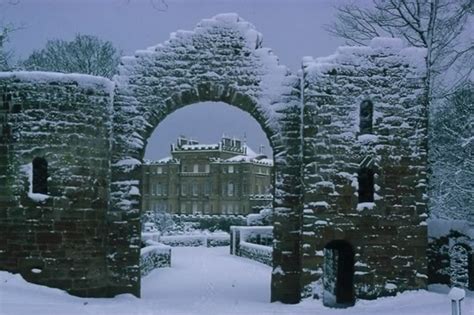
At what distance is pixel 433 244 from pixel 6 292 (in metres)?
10.5

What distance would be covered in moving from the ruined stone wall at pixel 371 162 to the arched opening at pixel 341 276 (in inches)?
31.9

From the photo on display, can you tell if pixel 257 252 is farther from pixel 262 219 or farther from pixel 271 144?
pixel 271 144

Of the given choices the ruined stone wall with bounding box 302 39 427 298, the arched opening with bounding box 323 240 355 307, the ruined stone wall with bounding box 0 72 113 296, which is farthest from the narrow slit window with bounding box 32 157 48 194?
the arched opening with bounding box 323 240 355 307

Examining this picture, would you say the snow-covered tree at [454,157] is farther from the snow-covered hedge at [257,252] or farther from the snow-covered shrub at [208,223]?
the snow-covered shrub at [208,223]

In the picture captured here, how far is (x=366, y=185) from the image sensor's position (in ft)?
44.4

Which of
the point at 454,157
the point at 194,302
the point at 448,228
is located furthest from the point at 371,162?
the point at 454,157

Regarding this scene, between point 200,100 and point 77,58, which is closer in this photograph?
point 200,100

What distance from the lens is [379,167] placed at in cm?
1325

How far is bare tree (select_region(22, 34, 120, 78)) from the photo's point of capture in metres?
29.8

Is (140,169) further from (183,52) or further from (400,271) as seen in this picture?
(400,271)

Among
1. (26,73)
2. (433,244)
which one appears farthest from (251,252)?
(26,73)

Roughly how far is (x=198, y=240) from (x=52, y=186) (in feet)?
83.3

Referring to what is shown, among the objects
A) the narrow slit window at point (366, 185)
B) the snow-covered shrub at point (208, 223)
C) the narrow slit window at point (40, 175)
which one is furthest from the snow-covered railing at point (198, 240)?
the narrow slit window at point (366, 185)

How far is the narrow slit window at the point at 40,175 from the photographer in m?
13.3
